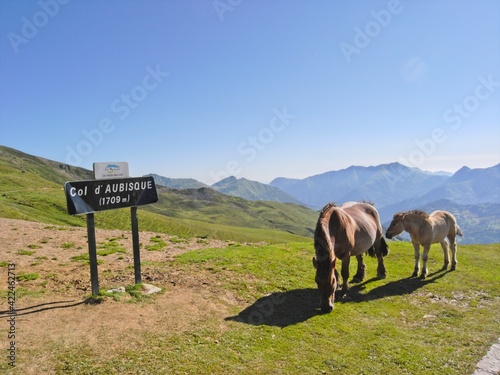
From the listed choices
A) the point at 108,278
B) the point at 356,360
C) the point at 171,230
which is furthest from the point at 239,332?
the point at 171,230

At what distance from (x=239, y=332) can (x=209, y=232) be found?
105734mm

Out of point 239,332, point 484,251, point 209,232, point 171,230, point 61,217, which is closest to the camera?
point 239,332

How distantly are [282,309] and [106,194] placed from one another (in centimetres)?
784

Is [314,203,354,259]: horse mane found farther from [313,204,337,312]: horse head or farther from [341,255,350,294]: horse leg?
[341,255,350,294]: horse leg

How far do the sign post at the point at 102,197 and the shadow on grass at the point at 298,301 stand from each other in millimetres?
5094

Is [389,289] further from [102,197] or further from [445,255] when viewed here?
[102,197]

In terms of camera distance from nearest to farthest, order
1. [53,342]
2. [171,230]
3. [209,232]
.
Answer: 1. [53,342]
2. [171,230]
3. [209,232]

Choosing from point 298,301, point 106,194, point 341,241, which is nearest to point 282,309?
point 298,301

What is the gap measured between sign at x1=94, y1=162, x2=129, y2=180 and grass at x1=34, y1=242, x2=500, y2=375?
5581 millimetres

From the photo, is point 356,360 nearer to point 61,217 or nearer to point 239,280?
point 239,280

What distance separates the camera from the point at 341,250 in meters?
11.7

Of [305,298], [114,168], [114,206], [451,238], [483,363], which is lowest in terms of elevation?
[483,363]

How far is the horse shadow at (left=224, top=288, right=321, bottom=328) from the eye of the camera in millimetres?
9812

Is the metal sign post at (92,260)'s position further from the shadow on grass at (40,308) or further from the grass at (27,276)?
the grass at (27,276)
